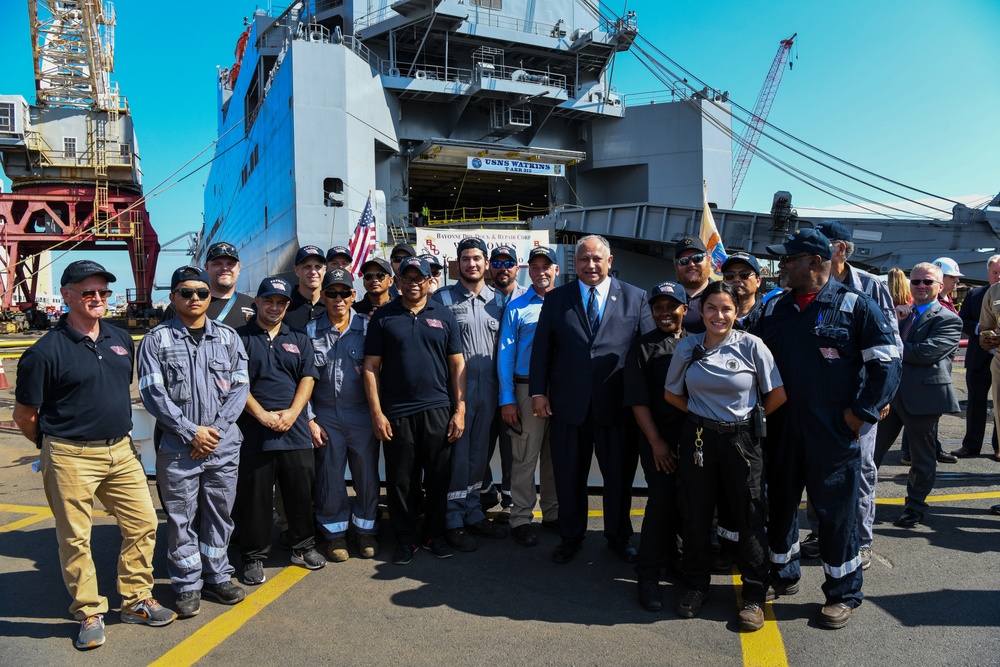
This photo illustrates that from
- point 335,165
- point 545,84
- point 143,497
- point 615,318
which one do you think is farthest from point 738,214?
point 143,497

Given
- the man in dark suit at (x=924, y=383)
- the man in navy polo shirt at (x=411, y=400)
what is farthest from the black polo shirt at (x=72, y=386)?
the man in dark suit at (x=924, y=383)

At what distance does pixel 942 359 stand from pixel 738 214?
15696 mm

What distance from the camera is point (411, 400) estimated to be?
4105 millimetres

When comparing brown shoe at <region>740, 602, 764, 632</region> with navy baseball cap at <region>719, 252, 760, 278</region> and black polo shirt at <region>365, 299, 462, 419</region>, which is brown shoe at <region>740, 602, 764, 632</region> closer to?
navy baseball cap at <region>719, 252, 760, 278</region>

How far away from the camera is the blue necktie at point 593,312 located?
4035mm

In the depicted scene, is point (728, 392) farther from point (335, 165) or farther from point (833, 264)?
point (335, 165)

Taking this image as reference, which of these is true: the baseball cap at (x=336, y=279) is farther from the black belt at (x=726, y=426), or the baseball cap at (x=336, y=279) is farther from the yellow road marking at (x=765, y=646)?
the yellow road marking at (x=765, y=646)

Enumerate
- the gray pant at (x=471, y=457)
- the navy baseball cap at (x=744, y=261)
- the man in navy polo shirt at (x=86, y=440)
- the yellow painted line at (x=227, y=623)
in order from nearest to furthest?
the yellow painted line at (x=227, y=623)
the man in navy polo shirt at (x=86, y=440)
the navy baseball cap at (x=744, y=261)
the gray pant at (x=471, y=457)

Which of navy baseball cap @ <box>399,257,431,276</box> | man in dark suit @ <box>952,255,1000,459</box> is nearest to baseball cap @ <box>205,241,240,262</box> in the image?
navy baseball cap @ <box>399,257,431,276</box>

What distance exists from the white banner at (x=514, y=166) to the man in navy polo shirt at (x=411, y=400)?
753 inches

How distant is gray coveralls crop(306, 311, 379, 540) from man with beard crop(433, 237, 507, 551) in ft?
1.98

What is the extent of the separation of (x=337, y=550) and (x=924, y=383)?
4.51 metres

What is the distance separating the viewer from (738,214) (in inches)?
757

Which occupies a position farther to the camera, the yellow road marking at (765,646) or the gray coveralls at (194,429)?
the gray coveralls at (194,429)
